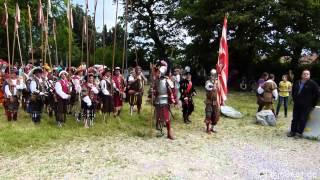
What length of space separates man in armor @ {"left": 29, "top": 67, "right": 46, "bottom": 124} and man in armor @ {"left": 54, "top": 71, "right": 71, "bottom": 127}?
0.62m

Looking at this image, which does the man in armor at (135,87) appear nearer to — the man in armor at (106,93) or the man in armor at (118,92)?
the man in armor at (118,92)

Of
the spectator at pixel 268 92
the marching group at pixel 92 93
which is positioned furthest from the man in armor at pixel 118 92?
the spectator at pixel 268 92

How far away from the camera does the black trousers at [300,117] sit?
12.2 m

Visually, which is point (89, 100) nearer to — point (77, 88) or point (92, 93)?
point (92, 93)

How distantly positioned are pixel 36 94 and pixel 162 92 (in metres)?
3.55

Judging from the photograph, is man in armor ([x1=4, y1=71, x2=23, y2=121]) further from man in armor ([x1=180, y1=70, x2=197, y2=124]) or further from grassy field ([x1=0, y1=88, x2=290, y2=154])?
man in armor ([x1=180, y1=70, x2=197, y2=124])

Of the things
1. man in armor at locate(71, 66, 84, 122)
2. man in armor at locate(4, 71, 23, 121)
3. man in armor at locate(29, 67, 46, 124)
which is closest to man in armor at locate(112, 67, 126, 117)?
man in armor at locate(71, 66, 84, 122)

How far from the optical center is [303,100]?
1202cm

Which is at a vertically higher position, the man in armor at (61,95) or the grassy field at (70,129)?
the man in armor at (61,95)

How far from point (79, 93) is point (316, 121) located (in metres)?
6.59

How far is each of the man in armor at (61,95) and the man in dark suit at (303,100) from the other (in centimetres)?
610

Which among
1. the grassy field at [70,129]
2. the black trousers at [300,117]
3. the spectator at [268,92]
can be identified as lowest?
the grassy field at [70,129]

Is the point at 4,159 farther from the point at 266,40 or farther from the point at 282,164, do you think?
the point at 266,40

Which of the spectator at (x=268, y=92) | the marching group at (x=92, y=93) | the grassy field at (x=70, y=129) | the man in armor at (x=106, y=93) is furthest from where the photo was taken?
the spectator at (x=268, y=92)
